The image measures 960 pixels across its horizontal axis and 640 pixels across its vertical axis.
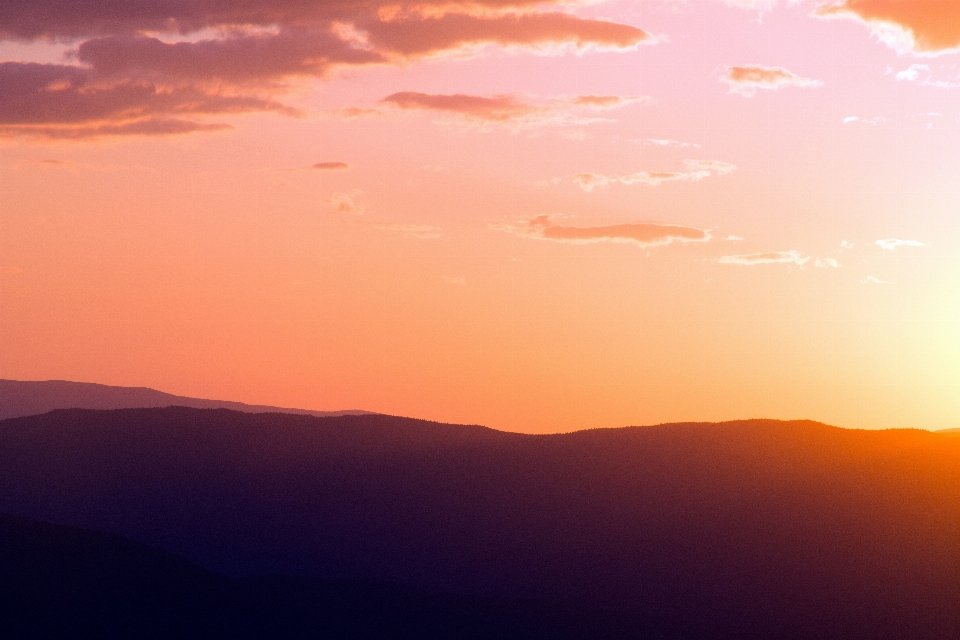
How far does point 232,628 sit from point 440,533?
10.1 meters

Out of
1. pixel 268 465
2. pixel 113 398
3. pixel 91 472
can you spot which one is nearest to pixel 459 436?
pixel 268 465

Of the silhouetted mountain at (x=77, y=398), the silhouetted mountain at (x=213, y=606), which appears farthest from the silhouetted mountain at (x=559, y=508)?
the silhouetted mountain at (x=77, y=398)

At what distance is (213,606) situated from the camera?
3753cm

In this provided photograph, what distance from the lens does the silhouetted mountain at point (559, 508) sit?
3878 cm

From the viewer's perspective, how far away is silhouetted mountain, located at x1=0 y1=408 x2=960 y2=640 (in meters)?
38.8

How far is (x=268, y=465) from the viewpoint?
51281mm

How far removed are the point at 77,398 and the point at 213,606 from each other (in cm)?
12647

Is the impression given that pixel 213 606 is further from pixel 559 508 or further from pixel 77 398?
pixel 77 398

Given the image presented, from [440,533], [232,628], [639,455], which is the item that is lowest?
[232,628]

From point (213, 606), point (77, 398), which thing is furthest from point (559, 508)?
point (77, 398)

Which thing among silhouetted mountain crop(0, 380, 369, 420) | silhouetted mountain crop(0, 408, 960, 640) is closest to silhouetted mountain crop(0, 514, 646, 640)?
silhouetted mountain crop(0, 408, 960, 640)

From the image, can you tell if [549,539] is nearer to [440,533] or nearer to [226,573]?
[440,533]

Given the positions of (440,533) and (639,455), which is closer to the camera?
(440,533)

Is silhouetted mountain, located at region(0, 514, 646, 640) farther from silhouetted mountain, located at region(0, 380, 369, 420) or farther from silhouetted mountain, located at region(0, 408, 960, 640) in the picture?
silhouetted mountain, located at region(0, 380, 369, 420)
